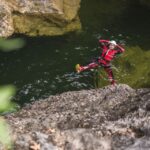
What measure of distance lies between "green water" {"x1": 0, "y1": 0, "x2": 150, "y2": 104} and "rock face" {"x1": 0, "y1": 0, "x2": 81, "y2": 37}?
60 cm

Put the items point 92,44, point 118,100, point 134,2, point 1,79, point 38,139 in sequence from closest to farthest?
point 38,139 → point 118,100 → point 1,79 → point 92,44 → point 134,2

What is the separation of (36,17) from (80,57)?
3571 millimetres

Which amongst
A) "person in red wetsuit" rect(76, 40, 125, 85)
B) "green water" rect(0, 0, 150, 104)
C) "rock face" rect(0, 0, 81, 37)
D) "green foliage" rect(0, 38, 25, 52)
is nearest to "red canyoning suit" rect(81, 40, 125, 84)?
"person in red wetsuit" rect(76, 40, 125, 85)

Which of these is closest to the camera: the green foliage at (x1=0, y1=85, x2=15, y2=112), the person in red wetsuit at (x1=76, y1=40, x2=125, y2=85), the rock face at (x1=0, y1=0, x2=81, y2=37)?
the green foliage at (x1=0, y1=85, x2=15, y2=112)

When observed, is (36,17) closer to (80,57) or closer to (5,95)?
(80,57)

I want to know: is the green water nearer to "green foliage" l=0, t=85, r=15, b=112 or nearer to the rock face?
the rock face

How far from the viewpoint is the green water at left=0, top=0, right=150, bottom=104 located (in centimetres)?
1873

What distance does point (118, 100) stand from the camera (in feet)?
40.2

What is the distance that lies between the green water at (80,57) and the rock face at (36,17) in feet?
1.98

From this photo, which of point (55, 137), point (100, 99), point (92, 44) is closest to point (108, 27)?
point (92, 44)

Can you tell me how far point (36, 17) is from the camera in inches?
861

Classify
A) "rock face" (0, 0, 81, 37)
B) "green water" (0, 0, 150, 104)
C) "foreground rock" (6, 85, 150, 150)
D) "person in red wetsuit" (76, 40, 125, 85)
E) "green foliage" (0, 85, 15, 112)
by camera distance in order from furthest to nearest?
"rock face" (0, 0, 81, 37), "green water" (0, 0, 150, 104), "person in red wetsuit" (76, 40, 125, 85), "foreground rock" (6, 85, 150, 150), "green foliage" (0, 85, 15, 112)

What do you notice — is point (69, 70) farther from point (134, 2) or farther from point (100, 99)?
point (134, 2)

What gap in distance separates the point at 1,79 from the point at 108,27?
8.88 metres
